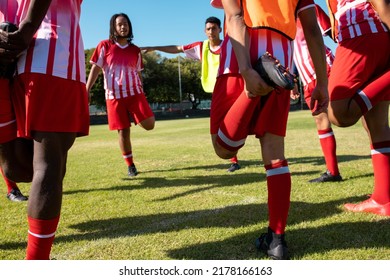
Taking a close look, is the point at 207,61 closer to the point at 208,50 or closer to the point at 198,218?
the point at 208,50

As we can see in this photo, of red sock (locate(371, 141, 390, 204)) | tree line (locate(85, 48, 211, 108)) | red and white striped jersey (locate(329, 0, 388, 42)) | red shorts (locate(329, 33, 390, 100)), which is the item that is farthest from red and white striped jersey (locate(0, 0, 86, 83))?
tree line (locate(85, 48, 211, 108))

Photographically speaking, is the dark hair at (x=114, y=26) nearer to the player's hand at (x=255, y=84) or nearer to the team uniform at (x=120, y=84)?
the team uniform at (x=120, y=84)

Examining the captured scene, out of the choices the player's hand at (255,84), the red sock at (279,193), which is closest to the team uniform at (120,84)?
the red sock at (279,193)

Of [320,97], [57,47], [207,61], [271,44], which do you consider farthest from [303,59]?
[57,47]

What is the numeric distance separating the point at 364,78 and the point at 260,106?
47.1 inches

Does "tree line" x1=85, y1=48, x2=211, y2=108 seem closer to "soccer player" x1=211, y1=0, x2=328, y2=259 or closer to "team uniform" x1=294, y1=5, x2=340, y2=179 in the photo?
"team uniform" x1=294, y1=5, x2=340, y2=179

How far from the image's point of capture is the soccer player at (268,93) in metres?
2.49

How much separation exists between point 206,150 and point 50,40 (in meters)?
7.24

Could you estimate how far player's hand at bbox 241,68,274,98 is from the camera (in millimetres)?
2223

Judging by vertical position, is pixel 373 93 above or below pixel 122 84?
below

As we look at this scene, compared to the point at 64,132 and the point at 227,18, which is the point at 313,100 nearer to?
the point at 227,18

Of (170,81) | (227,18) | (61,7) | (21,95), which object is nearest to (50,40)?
(61,7)

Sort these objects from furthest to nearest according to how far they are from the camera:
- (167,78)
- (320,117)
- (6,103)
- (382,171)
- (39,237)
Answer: (167,78) → (320,117) → (382,171) → (6,103) → (39,237)

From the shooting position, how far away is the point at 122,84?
21.1ft
